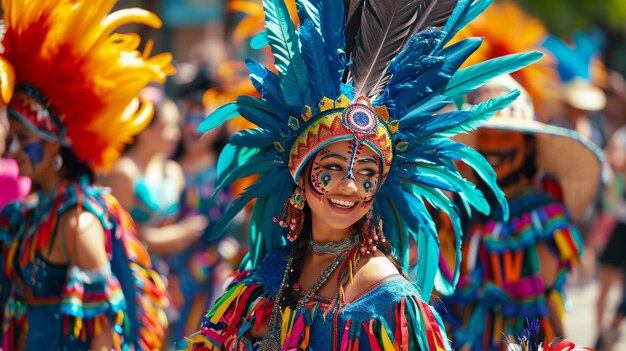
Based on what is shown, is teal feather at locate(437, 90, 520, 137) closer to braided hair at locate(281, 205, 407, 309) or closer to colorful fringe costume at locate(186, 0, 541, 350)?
colorful fringe costume at locate(186, 0, 541, 350)

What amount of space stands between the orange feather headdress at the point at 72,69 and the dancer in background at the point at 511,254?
6.80 ft

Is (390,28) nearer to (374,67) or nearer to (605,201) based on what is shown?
(374,67)

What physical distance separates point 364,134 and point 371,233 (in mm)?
388

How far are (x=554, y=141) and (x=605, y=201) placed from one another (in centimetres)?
537

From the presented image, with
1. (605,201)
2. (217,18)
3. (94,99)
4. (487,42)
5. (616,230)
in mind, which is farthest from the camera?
(217,18)

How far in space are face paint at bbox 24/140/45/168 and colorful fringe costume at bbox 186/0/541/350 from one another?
1231mm

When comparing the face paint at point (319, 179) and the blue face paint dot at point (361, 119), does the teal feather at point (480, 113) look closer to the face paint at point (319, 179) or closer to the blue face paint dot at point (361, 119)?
the blue face paint dot at point (361, 119)

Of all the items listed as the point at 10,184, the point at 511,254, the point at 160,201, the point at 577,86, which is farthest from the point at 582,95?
the point at 10,184

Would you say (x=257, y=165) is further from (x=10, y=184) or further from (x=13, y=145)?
(x=10, y=184)

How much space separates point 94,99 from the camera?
5.48 metres

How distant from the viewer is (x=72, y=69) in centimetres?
540

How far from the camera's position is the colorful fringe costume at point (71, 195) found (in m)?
5.27

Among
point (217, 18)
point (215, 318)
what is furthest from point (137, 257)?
point (217, 18)

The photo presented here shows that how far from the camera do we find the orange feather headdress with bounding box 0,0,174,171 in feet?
17.5
